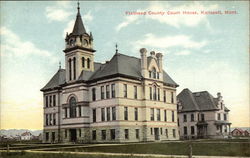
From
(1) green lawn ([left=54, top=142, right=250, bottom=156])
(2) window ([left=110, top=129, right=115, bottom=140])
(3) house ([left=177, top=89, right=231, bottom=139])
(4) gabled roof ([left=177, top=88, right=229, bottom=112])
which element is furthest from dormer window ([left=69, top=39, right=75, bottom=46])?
(4) gabled roof ([left=177, top=88, right=229, bottom=112])

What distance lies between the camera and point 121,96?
4353 centimetres

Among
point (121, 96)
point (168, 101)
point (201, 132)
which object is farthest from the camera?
point (201, 132)

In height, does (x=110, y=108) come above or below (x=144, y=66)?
below

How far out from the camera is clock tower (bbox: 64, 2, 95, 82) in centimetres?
4756

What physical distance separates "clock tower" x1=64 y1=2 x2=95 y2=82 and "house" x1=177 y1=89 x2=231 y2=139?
25.0 m

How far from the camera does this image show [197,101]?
67.4m

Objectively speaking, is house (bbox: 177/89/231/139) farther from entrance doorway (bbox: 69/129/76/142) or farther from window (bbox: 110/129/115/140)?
entrance doorway (bbox: 69/129/76/142)

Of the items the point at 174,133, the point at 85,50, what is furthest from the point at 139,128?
the point at 85,50

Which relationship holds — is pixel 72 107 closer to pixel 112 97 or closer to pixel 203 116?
pixel 112 97

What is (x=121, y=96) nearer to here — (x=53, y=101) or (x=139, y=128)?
(x=139, y=128)

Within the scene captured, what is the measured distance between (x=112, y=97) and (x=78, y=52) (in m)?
8.21

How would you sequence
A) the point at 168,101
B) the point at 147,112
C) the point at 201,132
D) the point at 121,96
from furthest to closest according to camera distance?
the point at 201,132, the point at 168,101, the point at 147,112, the point at 121,96

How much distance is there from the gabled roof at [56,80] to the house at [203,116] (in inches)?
949

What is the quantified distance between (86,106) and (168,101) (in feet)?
41.5
